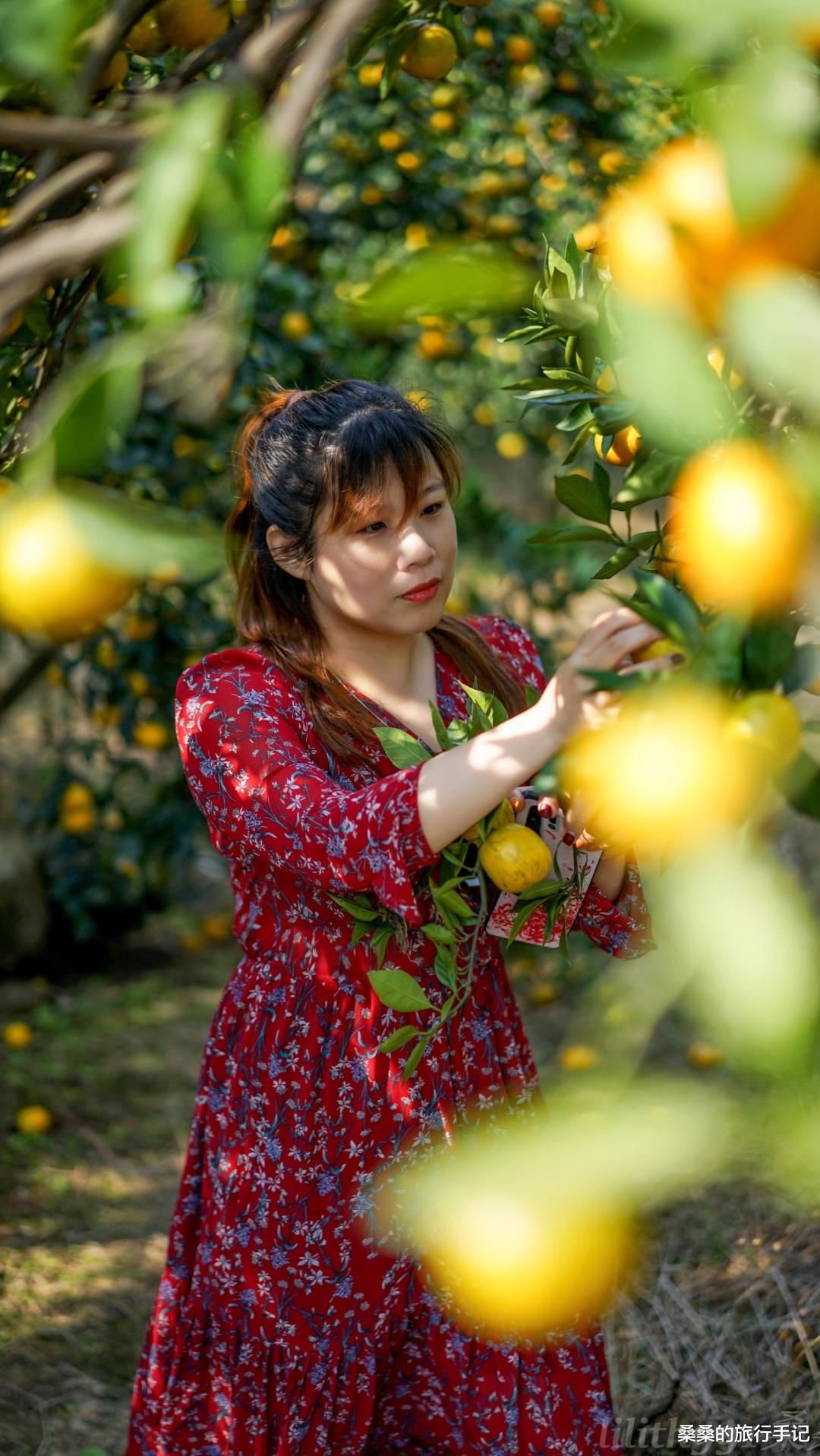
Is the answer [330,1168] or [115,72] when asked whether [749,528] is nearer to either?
[115,72]

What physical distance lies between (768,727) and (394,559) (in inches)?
28.7

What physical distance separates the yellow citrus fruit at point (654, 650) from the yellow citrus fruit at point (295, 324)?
70.0 inches

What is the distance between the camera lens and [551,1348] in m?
1.29

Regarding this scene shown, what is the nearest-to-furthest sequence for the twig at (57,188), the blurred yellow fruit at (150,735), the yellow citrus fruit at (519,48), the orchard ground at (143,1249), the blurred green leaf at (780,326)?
the blurred green leaf at (780,326)
the twig at (57,188)
the orchard ground at (143,1249)
the yellow citrus fruit at (519,48)
the blurred yellow fruit at (150,735)

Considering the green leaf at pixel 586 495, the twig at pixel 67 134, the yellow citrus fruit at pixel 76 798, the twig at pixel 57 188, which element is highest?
the twig at pixel 67 134

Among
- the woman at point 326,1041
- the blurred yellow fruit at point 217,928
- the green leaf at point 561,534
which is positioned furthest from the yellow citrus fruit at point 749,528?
the blurred yellow fruit at point 217,928

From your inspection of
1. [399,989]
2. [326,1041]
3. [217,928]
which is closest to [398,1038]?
[399,989]

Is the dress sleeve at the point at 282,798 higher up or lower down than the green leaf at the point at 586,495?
lower down

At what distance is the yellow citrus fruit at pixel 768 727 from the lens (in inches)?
18.5

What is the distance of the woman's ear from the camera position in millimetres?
1271

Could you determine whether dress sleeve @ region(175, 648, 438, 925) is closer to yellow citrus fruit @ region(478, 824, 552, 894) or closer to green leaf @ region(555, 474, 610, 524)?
yellow citrus fruit @ region(478, 824, 552, 894)

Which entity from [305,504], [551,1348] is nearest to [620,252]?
[305,504]

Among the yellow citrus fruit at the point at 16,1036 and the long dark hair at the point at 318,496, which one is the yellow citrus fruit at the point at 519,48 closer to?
the long dark hair at the point at 318,496

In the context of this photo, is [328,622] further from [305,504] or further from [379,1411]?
[379,1411]
